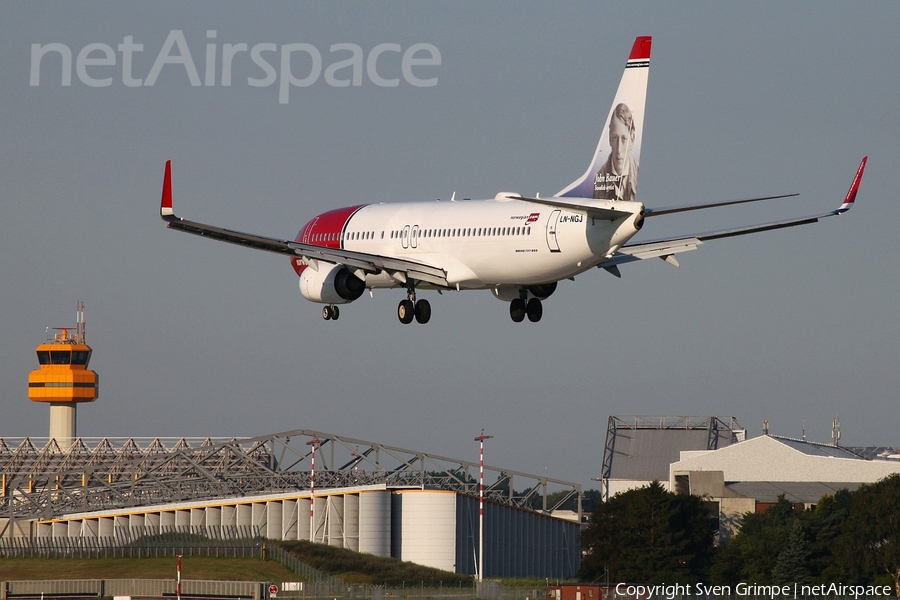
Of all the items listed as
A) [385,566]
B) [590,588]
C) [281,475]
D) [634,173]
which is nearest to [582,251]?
[634,173]

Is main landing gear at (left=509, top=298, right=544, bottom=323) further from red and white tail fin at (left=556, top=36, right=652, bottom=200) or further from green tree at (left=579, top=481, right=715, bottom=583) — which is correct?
green tree at (left=579, top=481, right=715, bottom=583)

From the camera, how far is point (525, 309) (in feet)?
222

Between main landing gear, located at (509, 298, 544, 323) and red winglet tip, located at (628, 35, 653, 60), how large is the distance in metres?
12.1

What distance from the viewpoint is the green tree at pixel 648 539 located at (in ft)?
420

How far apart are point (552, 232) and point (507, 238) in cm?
270

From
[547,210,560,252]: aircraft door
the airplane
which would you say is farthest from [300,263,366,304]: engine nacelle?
[547,210,560,252]: aircraft door

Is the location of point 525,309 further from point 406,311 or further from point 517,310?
point 406,311

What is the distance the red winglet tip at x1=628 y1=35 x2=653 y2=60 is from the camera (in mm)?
60875

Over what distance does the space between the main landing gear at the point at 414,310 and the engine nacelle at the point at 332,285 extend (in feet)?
7.99

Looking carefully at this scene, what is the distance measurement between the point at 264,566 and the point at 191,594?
13222mm

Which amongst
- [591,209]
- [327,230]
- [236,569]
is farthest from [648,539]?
[591,209]

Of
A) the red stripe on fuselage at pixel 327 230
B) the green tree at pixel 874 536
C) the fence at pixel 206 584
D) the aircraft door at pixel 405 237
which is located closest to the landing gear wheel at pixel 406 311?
the aircraft door at pixel 405 237

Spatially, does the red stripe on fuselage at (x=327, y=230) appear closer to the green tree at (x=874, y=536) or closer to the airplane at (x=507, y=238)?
the airplane at (x=507, y=238)

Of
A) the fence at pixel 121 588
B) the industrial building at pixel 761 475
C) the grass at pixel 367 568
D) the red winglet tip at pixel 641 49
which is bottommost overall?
the fence at pixel 121 588
